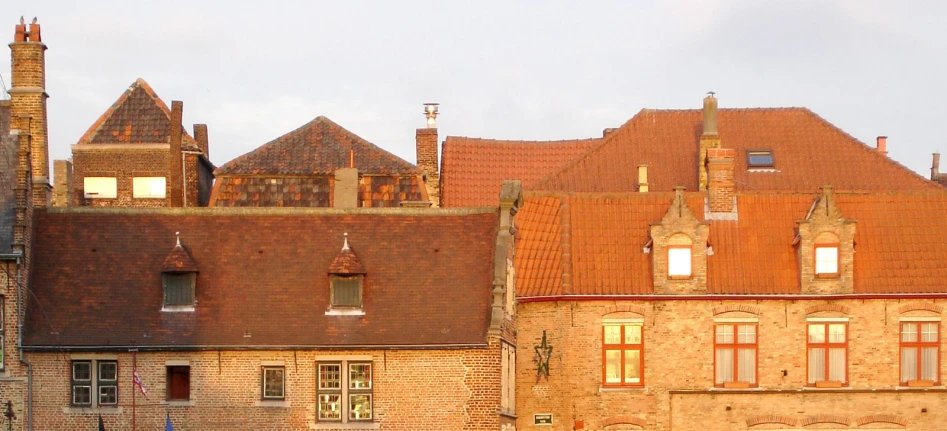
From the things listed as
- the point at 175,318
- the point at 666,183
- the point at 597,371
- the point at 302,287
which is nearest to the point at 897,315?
the point at 597,371

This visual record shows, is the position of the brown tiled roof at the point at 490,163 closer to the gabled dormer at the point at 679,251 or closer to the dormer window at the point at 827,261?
the gabled dormer at the point at 679,251

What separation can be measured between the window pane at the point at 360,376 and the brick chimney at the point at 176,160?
22237 mm

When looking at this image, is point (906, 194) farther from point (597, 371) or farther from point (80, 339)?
point (80, 339)

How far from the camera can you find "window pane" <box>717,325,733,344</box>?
50938mm

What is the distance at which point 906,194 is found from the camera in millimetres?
52875

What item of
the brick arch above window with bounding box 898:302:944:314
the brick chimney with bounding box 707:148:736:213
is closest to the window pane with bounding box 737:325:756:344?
the brick chimney with bounding box 707:148:736:213

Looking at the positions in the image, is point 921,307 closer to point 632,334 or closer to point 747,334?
point 747,334

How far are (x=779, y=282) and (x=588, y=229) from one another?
5788mm

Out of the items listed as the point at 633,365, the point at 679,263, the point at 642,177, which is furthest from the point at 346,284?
the point at 642,177

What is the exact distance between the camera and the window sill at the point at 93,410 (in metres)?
45.7

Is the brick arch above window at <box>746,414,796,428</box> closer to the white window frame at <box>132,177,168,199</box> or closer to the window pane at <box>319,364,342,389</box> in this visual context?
the window pane at <box>319,364,342,389</box>

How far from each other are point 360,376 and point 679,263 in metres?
10.6

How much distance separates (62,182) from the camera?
217 feet

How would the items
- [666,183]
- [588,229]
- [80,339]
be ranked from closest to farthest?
1. [80,339]
2. [588,229]
3. [666,183]
